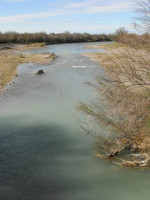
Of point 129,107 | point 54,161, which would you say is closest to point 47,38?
point 54,161

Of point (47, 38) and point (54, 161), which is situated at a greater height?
point (47, 38)

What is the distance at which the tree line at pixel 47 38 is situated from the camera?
67.5 metres

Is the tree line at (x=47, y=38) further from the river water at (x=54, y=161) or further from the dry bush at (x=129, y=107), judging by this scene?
the dry bush at (x=129, y=107)

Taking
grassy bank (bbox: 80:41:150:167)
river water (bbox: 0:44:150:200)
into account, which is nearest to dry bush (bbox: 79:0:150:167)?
grassy bank (bbox: 80:41:150:167)

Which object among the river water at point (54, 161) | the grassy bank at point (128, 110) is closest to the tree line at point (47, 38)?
the river water at point (54, 161)

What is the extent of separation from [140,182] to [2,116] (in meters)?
9.81

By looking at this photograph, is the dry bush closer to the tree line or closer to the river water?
the river water

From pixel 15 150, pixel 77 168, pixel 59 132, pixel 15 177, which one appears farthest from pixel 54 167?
pixel 59 132

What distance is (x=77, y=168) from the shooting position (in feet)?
31.7

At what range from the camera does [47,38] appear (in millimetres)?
75875

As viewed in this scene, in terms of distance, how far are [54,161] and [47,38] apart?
2756 inches

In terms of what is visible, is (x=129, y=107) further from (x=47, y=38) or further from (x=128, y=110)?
(x=47, y=38)

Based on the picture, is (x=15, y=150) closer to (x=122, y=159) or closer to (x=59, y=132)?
(x=59, y=132)

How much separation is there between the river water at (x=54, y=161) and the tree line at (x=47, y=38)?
54345mm
